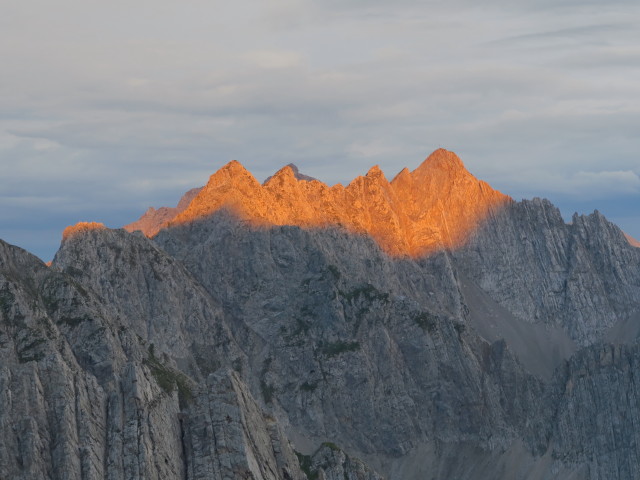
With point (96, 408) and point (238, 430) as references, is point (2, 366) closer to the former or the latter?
point (96, 408)

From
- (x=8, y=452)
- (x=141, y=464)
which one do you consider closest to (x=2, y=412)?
(x=8, y=452)

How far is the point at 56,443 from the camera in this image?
189 metres

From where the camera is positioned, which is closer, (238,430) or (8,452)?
(8,452)

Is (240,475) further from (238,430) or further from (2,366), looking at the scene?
(2,366)

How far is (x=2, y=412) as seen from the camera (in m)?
188

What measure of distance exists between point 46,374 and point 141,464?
689 inches

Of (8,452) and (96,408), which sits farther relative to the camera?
(96,408)

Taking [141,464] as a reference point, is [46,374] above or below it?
above

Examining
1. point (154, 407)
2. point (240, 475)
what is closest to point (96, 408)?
point (154, 407)

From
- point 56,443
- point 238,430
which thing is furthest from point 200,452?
point 56,443

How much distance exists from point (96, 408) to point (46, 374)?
7459mm

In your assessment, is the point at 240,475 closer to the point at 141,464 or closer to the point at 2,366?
the point at 141,464

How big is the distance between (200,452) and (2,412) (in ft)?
82.2

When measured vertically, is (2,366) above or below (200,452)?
above
